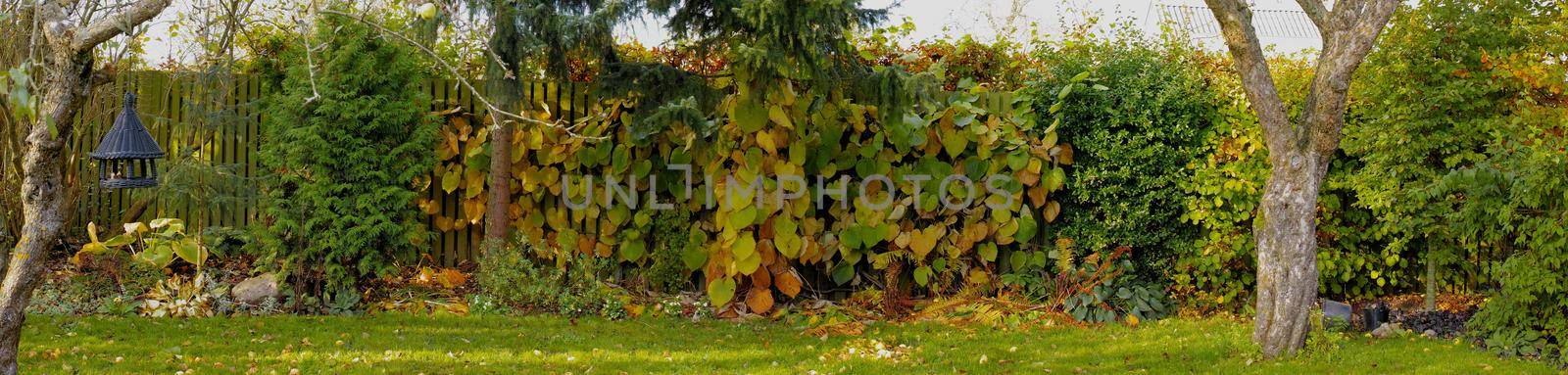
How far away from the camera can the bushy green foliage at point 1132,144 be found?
667 centimetres

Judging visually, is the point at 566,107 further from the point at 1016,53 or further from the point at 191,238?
the point at 1016,53

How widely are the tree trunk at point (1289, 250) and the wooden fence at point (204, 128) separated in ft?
6.68

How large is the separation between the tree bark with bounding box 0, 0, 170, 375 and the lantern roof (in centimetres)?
116

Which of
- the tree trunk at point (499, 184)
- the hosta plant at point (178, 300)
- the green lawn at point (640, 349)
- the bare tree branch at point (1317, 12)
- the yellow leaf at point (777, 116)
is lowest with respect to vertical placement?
the green lawn at point (640, 349)

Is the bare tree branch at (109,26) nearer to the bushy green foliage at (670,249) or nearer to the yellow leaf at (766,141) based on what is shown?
the yellow leaf at (766,141)

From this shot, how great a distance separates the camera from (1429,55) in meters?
6.27

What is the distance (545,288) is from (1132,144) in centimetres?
348

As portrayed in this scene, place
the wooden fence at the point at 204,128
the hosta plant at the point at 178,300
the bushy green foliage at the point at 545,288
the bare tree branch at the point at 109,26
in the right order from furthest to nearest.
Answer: the wooden fence at the point at 204,128 → the bushy green foliage at the point at 545,288 → the hosta plant at the point at 178,300 → the bare tree branch at the point at 109,26

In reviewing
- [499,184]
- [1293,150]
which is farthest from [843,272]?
[1293,150]

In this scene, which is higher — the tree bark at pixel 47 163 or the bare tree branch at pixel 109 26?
the bare tree branch at pixel 109 26

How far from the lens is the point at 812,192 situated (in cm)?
689

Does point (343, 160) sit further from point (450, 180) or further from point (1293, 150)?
point (1293, 150)

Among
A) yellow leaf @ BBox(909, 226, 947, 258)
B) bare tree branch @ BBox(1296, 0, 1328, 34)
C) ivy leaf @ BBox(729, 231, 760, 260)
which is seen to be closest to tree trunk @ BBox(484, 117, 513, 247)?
ivy leaf @ BBox(729, 231, 760, 260)

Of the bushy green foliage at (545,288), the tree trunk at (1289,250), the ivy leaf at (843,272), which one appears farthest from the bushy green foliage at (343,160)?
the tree trunk at (1289,250)
